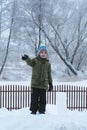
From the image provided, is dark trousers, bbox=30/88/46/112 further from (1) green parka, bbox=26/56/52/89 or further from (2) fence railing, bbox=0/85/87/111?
(2) fence railing, bbox=0/85/87/111

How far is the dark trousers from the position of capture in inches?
378

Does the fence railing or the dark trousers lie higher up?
the dark trousers

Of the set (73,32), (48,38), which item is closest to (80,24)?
(73,32)

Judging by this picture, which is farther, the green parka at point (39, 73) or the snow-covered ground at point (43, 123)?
the green parka at point (39, 73)

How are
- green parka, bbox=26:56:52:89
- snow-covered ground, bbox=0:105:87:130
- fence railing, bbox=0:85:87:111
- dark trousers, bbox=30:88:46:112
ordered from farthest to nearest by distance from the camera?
fence railing, bbox=0:85:87:111
dark trousers, bbox=30:88:46:112
green parka, bbox=26:56:52:89
snow-covered ground, bbox=0:105:87:130

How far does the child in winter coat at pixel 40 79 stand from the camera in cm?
951

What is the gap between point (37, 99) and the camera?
9.70 meters

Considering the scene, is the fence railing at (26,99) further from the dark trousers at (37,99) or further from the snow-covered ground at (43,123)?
the snow-covered ground at (43,123)

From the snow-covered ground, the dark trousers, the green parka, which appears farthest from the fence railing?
the snow-covered ground

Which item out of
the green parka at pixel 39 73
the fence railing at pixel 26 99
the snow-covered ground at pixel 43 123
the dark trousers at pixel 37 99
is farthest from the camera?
the fence railing at pixel 26 99

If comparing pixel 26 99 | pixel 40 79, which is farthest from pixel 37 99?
pixel 26 99

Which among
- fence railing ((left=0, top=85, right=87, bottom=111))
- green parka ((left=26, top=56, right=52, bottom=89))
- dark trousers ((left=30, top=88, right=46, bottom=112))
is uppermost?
green parka ((left=26, top=56, right=52, bottom=89))

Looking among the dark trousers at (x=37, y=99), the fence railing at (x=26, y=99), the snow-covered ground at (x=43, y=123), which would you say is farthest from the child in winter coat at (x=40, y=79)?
the fence railing at (x=26, y=99)

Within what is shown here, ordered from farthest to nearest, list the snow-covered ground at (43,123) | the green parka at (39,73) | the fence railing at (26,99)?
the fence railing at (26,99) < the green parka at (39,73) < the snow-covered ground at (43,123)
